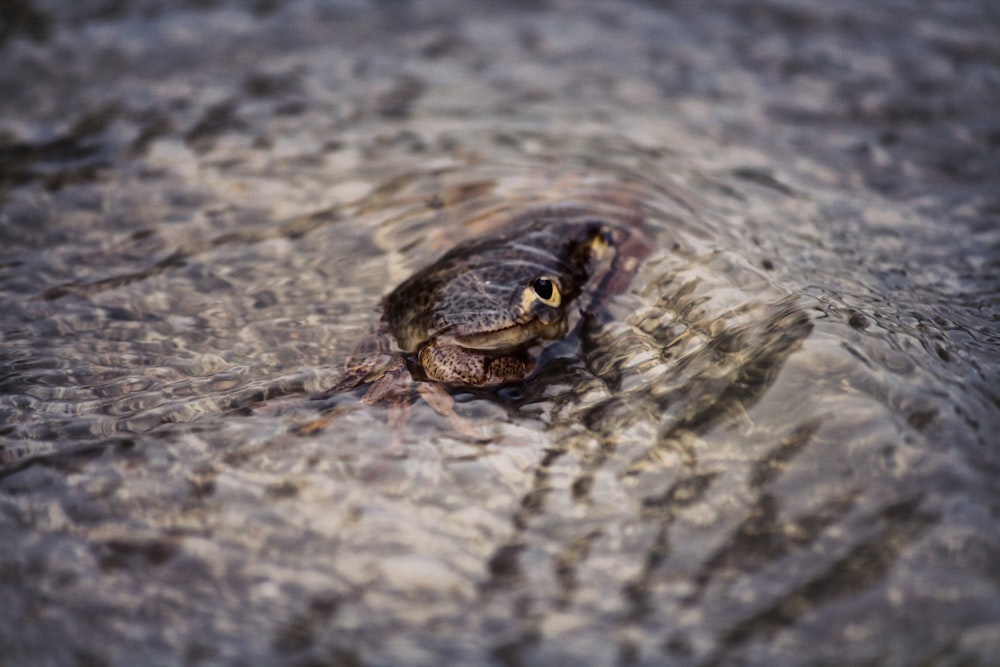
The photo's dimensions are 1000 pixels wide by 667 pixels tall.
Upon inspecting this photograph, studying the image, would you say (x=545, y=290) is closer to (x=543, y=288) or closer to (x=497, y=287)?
(x=543, y=288)

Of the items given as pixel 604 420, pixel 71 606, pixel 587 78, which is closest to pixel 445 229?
pixel 604 420

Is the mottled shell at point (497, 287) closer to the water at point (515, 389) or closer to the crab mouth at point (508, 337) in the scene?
the crab mouth at point (508, 337)

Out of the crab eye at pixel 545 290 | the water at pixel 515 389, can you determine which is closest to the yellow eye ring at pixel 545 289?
the crab eye at pixel 545 290

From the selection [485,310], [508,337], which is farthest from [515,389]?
[485,310]

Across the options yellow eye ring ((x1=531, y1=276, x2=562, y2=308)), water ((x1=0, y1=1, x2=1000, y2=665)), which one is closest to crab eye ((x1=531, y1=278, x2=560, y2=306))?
yellow eye ring ((x1=531, y1=276, x2=562, y2=308))

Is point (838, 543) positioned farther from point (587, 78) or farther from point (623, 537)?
point (587, 78)

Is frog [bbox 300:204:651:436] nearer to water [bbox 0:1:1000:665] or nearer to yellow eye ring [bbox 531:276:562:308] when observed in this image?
yellow eye ring [bbox 531:276:562:308]
